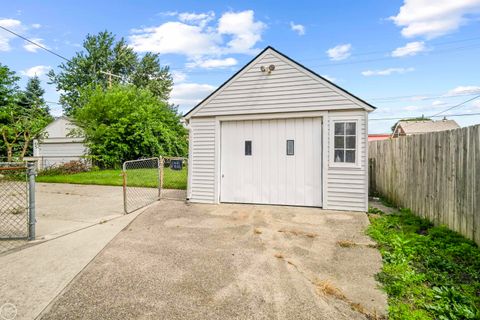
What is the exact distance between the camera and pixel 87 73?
114ft

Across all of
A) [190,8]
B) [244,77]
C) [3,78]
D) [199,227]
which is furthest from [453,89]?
[3,78]

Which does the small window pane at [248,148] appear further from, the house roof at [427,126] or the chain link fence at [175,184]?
the house roof at [427,126]

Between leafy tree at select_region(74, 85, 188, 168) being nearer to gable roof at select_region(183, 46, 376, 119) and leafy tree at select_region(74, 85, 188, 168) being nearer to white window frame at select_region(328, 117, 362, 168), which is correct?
gable roof at select_region(183, 46, 376, 119)

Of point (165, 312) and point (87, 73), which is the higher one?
point (87, 73)

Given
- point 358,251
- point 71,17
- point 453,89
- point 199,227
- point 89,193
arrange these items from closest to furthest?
1. point 358,251
2. point 199,227
3. point 89,193
4. point 71,17
5. point 453,89

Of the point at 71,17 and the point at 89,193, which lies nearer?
the point at 89,193

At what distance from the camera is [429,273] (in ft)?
10.6

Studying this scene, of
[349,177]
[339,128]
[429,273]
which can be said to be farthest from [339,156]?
[429,273]

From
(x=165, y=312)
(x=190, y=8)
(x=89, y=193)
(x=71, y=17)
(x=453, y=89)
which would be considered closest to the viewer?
(x=165, y=312)

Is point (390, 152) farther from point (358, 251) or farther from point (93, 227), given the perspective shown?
point (93, 227)

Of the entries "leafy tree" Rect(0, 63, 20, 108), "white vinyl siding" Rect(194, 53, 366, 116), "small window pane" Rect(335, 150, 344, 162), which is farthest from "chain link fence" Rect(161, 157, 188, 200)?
"leafy tree" Rect(0, 63, 20, 108)

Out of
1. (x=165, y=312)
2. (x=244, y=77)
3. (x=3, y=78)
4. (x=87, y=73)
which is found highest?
(x=87, y=73)

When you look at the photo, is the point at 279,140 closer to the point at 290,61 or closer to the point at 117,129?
the point at 290,61

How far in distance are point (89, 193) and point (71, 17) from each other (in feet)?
33.6
